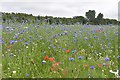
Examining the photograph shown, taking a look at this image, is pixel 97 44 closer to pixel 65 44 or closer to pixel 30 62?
pixel 65 44

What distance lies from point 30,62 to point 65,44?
57.1 inches

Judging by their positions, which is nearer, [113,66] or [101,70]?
[101,70]

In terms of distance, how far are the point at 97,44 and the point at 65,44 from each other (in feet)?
3.16

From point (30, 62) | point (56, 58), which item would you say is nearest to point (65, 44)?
point (56, 58)

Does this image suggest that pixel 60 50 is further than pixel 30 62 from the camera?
Yes

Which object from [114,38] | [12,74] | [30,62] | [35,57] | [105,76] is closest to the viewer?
[105,76]

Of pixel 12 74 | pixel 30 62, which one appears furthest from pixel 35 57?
pixel 12 74

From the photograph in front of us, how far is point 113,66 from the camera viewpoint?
4.79 metres

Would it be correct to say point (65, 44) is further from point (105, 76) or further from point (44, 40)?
point (105, 76)

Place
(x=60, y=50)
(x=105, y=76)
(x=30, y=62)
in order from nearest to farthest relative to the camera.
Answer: (x=105, y=76) < (x=30, y=62) < (x=60, y=50)

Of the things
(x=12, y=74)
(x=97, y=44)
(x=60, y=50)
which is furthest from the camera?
(x=97, y=44)

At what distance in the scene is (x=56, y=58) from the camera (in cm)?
550

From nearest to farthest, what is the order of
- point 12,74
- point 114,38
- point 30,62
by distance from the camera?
point 12,74, point 30,62, point 114,38

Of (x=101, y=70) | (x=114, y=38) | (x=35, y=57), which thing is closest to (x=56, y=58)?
(x=35, y=57)
